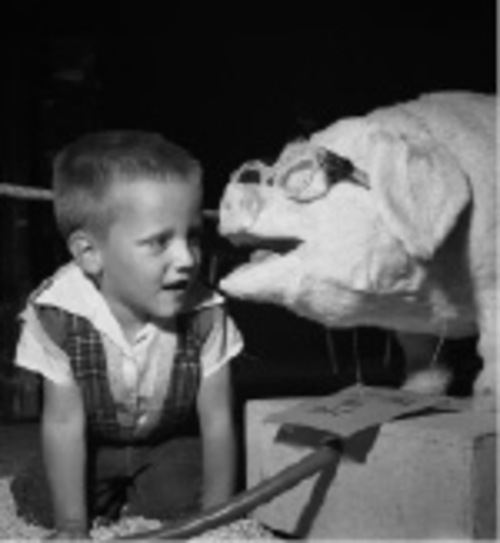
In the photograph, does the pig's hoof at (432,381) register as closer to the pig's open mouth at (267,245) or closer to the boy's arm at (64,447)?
the pig's open mouth at (267,245)

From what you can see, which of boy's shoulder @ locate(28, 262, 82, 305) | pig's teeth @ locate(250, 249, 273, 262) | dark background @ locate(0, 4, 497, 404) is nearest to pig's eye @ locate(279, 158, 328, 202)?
pig's teeth @ locate(250, 249, 273, 262)

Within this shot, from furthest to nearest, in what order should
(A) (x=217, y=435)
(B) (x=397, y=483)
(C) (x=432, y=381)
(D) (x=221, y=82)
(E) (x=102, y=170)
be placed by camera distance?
(D) (x=221, y=82) < (C) (x=432, y=381) < (A) (x=217, y=435) < (E) (x=102, y=170) < (B) (x=397, y=483)

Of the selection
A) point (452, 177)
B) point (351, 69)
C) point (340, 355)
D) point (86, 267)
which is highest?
point (351, 69)

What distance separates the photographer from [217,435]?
125cm

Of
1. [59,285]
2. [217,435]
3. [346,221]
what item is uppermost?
[346,221]

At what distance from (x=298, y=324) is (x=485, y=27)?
972 millimetres

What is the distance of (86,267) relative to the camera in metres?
1.20

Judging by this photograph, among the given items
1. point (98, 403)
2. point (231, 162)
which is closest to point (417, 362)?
point (98, 403)

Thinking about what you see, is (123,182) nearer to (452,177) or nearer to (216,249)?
(452,177)

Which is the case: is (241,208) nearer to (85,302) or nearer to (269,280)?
(269,280)

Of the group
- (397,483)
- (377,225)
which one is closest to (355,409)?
(397,483)

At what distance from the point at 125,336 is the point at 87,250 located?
134 mm

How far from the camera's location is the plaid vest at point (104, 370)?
3.93 feet

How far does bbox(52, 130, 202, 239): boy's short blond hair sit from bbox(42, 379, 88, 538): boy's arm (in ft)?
0.76
